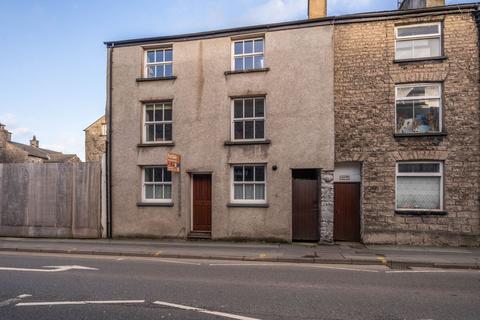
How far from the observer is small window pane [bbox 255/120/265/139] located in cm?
1506

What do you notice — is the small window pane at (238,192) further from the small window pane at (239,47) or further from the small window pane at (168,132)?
the small window pane at (239,47)

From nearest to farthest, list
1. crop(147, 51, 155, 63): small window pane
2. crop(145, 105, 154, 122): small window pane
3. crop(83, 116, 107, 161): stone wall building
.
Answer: crop(145, 105, 154, 122): small window pane < crop(147, 51, 155, 63): small window pane < crop(83, 116, 107, 161): stone wall building

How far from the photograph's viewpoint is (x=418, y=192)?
1366 centimetres

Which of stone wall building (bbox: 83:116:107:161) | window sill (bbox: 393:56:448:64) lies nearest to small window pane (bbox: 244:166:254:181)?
window sill (bbox: 393:56:448:64)

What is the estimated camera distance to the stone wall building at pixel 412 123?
1319cm

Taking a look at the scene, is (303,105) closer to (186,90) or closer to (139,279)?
(186,90)

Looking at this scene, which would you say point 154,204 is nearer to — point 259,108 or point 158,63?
point 259,108

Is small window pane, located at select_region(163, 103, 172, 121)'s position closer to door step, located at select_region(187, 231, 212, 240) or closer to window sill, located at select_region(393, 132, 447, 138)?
door step, located at select_region(187, 231, 212, 240)

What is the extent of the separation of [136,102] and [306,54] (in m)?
7.50

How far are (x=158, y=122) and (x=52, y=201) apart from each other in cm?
579

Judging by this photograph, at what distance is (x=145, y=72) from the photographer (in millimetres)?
16406

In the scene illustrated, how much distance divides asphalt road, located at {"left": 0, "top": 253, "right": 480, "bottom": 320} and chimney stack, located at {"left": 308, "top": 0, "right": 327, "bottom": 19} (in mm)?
10459

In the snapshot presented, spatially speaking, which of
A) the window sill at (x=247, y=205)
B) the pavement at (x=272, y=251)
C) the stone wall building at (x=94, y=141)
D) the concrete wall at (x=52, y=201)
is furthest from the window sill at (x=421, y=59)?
the stone wall building at (x=94, y=141)

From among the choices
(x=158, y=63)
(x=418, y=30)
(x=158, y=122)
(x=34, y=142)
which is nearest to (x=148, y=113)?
(x=158, y=122)
